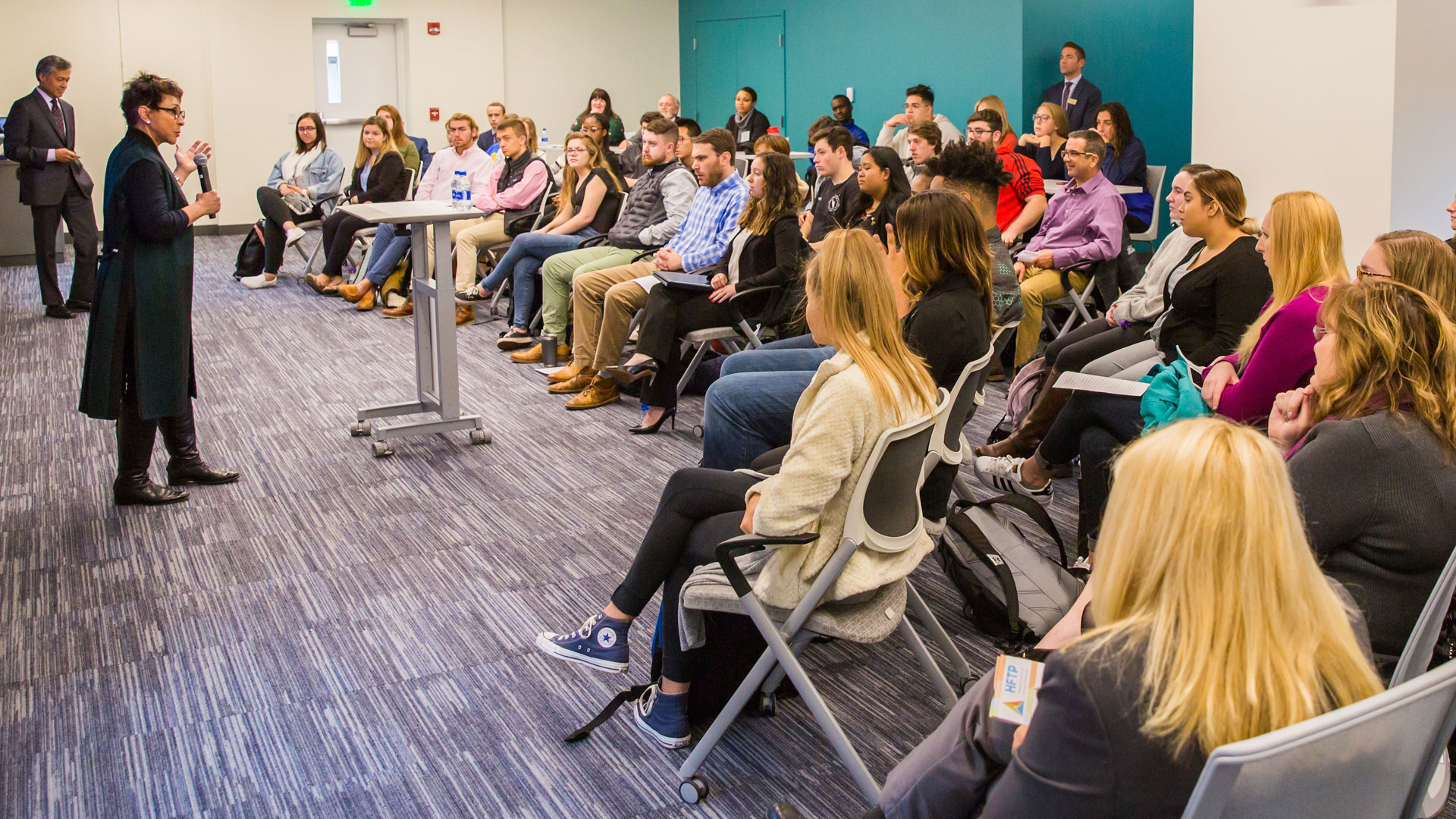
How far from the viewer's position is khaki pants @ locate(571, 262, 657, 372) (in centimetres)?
602

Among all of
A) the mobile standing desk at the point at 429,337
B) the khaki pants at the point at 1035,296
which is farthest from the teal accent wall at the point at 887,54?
the mobile standing desk at the point at 429,337

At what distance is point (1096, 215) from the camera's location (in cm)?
604

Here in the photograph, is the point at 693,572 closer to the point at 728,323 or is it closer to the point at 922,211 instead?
the point at 922,211

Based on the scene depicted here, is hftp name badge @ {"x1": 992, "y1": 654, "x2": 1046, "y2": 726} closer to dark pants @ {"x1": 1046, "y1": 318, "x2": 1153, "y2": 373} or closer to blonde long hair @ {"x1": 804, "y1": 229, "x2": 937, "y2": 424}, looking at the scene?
blonde long hair @ {"x1": 804, "y1": 229, "x2": 937, "y2": 424}

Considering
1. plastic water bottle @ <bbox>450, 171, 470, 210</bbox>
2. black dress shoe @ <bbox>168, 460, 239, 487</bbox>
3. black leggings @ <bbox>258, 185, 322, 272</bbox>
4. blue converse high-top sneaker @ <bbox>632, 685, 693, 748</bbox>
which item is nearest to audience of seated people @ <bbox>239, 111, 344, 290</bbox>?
black leggings @ <bbox>258, 185, 322, 272</bbox>

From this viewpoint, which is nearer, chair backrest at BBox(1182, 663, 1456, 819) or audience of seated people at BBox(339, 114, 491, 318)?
chair backrest at BBox(1182, 663, 1456, 819)

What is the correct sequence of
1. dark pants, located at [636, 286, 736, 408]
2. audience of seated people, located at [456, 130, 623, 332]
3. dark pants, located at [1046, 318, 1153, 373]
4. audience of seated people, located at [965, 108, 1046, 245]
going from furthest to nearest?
audience of seated people, located at [456, 130, 623, 332], audience of seated people, located at [965, 108, 1046, 245], dark pants, located at [636, 286, 736, 408], dark pants, located at [1046, 318, 1153, 373]

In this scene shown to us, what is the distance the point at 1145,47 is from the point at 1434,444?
8346 mm

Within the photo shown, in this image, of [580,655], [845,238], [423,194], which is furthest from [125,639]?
[423,194]

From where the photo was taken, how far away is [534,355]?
691cm

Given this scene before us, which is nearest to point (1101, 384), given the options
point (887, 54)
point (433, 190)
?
point (433, 190)

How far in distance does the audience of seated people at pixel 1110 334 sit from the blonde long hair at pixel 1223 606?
295 centimetres

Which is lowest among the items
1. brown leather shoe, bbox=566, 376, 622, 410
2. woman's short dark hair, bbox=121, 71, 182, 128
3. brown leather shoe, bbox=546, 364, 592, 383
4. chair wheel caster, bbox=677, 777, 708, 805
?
chair wheel caster, bbox=677, 777, 708, 805

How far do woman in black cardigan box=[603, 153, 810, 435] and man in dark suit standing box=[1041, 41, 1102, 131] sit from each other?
4839mm
